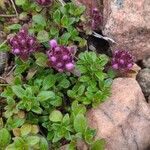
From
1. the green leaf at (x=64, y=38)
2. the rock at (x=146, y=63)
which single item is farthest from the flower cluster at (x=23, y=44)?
the rock at (x=146, y=63)

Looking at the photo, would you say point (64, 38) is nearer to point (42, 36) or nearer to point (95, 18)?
point (42, 36)

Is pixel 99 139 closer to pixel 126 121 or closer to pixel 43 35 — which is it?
pixel 126 121

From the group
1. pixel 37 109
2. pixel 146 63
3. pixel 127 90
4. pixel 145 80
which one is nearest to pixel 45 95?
pixel 37 109

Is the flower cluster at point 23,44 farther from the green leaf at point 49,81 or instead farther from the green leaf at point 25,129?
the green leaf at point 25,129

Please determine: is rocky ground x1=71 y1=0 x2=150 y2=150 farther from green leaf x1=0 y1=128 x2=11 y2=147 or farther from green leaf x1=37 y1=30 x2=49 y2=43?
green leaf x1=0 y1=128 x2=11 y2=147

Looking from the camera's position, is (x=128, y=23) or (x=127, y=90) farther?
(x=128, y=23)

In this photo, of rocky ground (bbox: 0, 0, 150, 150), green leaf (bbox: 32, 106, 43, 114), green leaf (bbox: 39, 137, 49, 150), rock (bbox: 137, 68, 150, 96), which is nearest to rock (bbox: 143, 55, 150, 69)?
rocky ground (bbox: 0, 0, 150, 150)
